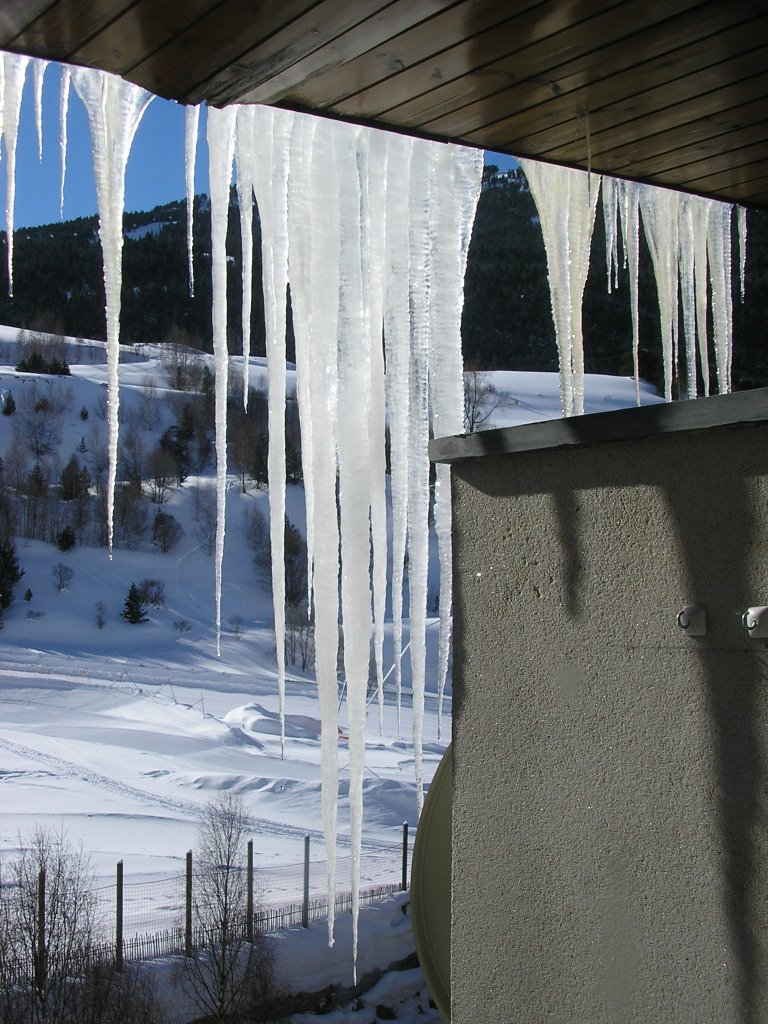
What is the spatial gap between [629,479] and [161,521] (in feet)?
90.2

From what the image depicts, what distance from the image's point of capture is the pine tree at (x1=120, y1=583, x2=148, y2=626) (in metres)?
23.0

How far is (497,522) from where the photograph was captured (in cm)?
151

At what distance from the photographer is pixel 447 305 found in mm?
2014

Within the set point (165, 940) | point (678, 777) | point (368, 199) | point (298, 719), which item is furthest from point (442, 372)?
point (298, 719)

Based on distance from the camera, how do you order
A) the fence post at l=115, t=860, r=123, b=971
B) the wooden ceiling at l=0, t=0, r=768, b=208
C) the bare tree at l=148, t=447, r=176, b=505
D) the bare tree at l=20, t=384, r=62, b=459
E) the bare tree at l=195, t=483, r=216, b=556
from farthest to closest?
the bare tree at l=20, t=384, r=62, b=459
the bare tree at l=148, t=447, r=176, b=505
the bare tree at l=195, t=483, r=216, b=556
the fence post at l=115, t=860, r=123, b=971
the wooden ceiling at l=0, t=0, r=768, b=208

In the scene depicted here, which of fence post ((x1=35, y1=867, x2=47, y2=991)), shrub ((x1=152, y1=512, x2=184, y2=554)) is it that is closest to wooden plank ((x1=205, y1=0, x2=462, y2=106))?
fence post ((x1=35, y1=867, x2=47, y2=991))

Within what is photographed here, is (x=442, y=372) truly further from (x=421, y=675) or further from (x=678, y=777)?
(x=678, y=777)

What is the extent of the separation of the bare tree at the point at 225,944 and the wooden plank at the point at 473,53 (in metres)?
9.85

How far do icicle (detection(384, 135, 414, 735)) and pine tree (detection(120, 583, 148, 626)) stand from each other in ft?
71.3

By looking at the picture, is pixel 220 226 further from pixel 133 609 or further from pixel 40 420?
pixel 40 420

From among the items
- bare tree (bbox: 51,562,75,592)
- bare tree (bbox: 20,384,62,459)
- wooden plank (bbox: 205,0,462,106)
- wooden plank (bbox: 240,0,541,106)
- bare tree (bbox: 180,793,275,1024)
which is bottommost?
bare tree (bbox: 180,793,275,1024)

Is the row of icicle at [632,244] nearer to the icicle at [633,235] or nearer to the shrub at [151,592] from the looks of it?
the icicle at [633,235]

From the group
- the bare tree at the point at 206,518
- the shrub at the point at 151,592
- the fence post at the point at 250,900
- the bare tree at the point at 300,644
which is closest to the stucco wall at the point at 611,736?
the fence post at the point at 250,900

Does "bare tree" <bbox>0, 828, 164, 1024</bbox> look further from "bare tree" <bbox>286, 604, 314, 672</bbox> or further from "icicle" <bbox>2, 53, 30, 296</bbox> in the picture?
"bare tree" <bbox>286, 604, 314, 672</bbox>
